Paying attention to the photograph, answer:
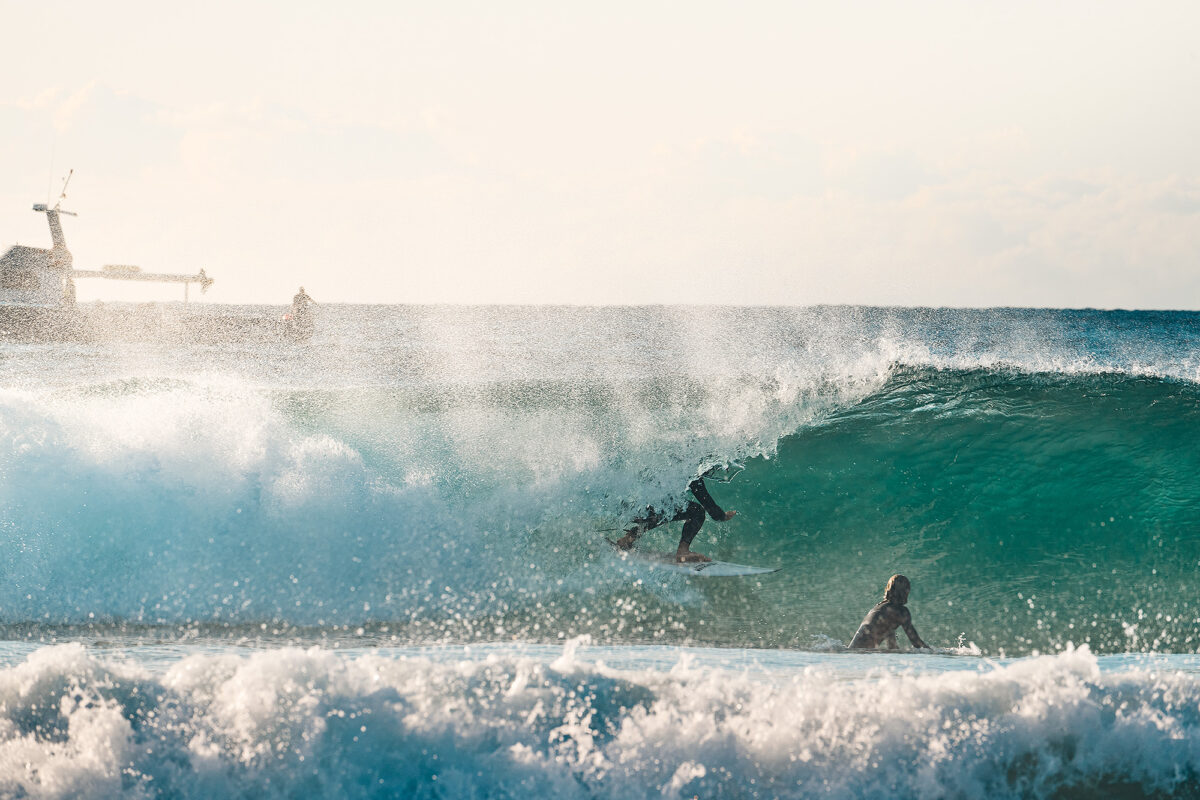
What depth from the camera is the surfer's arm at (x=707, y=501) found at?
910 centimetres

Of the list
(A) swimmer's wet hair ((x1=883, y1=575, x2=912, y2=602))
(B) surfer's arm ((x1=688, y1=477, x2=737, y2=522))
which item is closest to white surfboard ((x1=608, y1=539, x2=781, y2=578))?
(B) surfer's arm ((x1=688, y1=477, x2=737, y2=522))

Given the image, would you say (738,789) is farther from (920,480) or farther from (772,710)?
(920,480)

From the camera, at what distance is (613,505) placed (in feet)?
32.0

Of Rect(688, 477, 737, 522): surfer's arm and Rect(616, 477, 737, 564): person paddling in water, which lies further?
Rect(688, 477, 737, 522): surfer's arm

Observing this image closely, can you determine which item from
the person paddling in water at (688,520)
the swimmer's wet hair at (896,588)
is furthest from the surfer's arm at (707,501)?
the swimmer's wet hair at (896,588)

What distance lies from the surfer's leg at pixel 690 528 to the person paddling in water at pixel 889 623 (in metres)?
2.27

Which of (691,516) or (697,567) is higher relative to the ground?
(691,516)

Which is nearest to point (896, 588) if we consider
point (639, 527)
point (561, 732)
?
point (639, 527)

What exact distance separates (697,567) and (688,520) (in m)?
0.70

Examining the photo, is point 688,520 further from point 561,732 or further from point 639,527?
A: point 561,732

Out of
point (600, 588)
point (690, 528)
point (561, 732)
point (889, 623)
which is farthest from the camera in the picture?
point (690, 528)

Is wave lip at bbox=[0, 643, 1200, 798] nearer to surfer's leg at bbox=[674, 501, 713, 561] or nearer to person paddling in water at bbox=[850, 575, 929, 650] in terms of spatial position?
person paddling in water at bbox=[850, 575, 929, 650]

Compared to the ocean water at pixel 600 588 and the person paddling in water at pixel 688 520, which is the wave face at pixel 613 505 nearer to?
the ocean water at pixel 600 588

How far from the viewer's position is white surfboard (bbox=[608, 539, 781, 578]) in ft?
28.1
